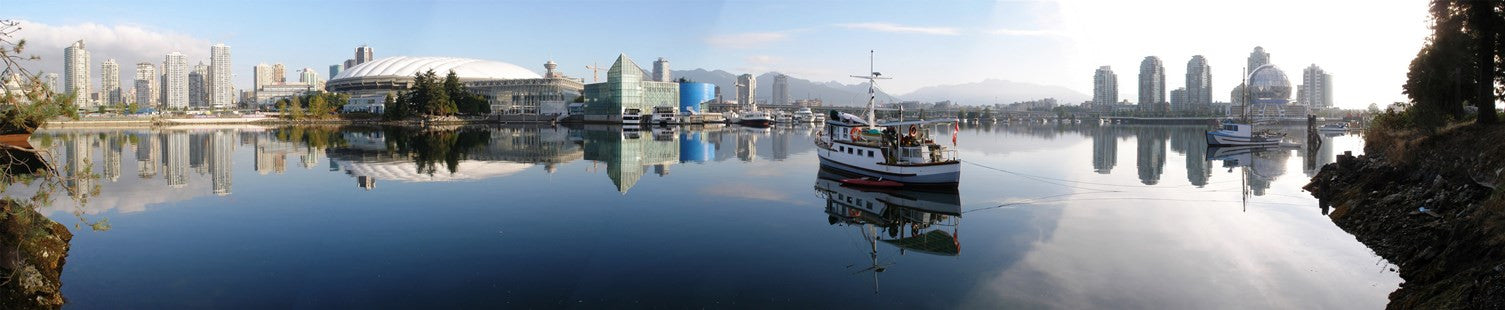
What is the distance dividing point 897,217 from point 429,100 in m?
127

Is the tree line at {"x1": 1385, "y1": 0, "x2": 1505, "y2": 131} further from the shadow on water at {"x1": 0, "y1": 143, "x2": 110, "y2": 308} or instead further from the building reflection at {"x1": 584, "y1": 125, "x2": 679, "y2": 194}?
the shadow on water at {"x1": 0, "y1": 143, "x2": 110, "y2": 308}

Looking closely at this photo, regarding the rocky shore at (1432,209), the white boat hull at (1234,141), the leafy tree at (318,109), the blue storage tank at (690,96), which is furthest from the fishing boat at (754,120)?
the rocky shore at (1432,209)

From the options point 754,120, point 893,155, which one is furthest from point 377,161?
point 754,120

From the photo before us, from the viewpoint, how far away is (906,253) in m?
17.2

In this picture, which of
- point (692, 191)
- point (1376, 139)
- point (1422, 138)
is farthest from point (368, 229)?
point (1376, 139)

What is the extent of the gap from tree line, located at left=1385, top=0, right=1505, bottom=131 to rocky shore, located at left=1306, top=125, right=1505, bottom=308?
107 cm

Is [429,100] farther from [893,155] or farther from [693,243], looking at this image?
[693,243]

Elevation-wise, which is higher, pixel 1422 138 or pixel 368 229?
pixel 1422 138

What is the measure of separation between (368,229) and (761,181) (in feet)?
55.7

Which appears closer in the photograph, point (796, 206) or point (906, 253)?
point (906, 253)

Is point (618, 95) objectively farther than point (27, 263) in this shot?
Yes

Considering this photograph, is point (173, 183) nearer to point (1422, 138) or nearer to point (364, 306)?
point (364, 306)

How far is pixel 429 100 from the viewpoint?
13400 cm

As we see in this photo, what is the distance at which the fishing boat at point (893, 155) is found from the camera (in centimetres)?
2920
